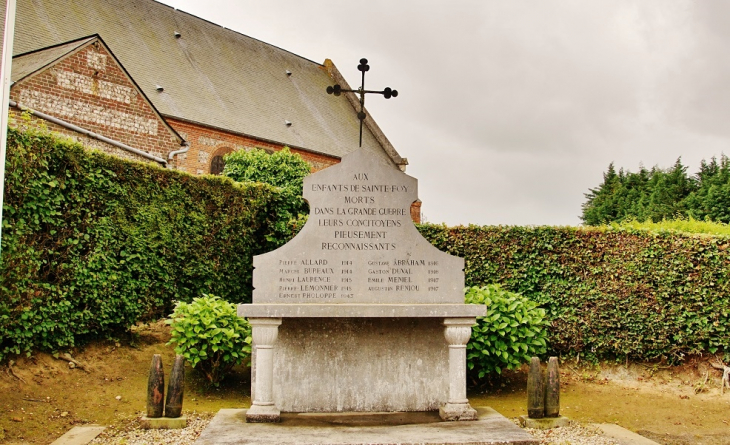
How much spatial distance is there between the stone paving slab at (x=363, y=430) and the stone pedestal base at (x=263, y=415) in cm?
9

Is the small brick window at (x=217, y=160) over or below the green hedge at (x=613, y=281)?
over

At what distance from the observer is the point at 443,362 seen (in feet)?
24.1

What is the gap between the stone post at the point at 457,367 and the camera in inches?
261

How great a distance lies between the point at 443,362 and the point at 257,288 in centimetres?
239

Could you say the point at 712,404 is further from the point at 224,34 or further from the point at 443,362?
the point at 224,34

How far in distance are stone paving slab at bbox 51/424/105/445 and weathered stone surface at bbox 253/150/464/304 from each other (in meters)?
2.78

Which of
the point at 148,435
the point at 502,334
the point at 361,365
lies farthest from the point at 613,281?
the point at 148,435

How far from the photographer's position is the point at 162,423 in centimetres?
733

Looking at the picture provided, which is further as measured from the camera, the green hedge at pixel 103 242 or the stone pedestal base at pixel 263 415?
the green hedge at pixel 103 242

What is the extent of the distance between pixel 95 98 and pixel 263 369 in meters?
13.5

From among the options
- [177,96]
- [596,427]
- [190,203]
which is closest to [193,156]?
[177,96]

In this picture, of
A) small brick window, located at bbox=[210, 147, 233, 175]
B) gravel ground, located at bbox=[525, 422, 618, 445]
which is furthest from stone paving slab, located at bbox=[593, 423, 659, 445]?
small brick window, located at bbox=[210, 147, 233, 175]

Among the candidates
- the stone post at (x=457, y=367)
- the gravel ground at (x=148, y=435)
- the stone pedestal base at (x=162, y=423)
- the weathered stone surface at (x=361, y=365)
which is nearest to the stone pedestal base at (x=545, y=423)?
the weathered stone surface at (x=361, y=365)

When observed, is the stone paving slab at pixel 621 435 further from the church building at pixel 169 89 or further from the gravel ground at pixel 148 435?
the church building at pixel 169 89
